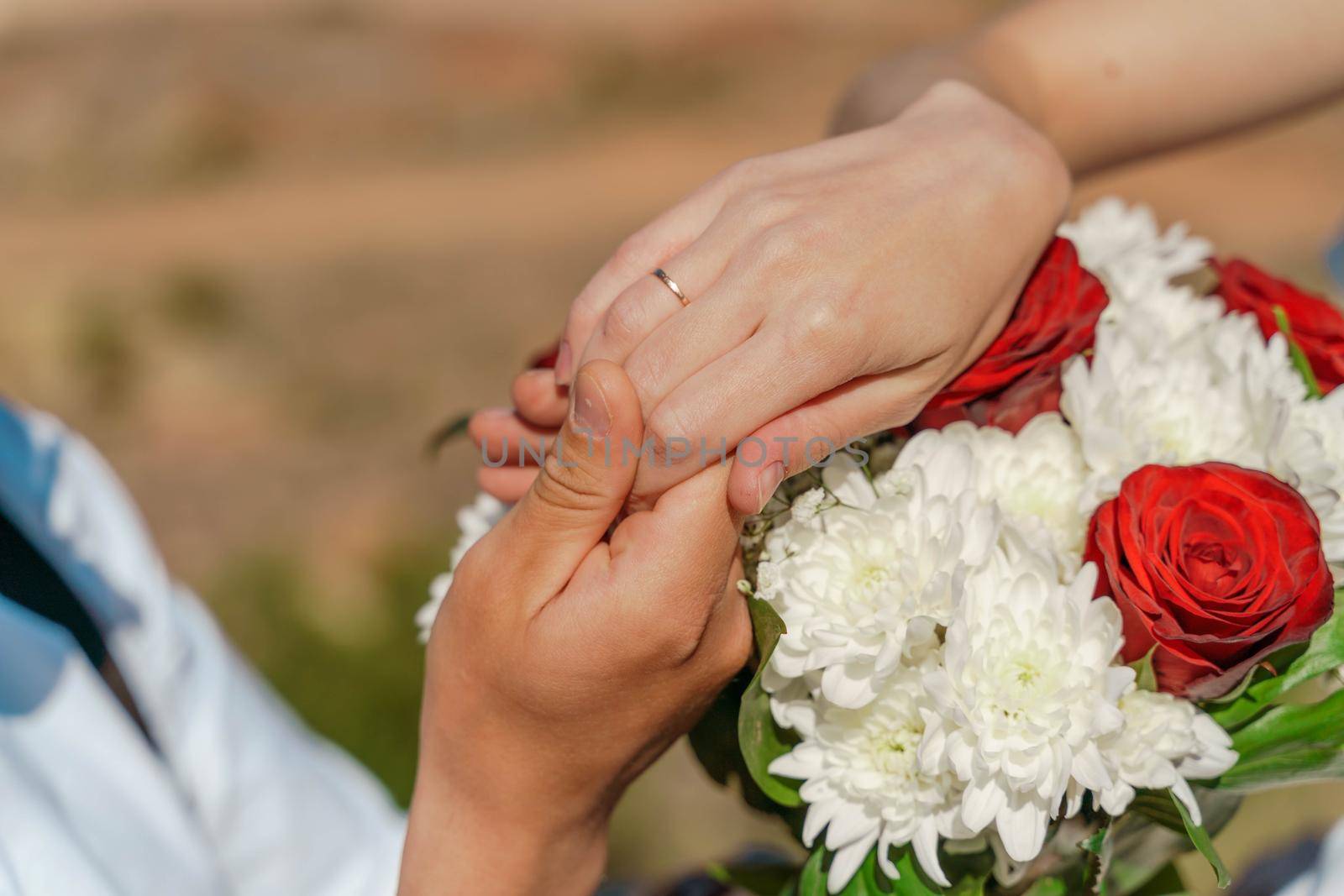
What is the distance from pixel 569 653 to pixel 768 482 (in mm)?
221

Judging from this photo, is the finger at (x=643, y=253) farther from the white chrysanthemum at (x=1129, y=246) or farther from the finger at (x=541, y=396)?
the white chrysanthemum at (x=1129, y=246)

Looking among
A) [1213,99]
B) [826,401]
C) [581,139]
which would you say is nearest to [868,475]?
[826,401]

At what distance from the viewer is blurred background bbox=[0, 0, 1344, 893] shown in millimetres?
3484

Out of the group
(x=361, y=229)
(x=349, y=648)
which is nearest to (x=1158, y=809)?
(x=349, y=648)

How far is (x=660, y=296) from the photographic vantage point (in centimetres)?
100

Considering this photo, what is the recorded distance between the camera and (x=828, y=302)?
0.96 m

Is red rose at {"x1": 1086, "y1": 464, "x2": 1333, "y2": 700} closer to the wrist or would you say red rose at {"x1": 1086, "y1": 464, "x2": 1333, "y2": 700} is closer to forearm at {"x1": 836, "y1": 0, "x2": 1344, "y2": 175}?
the wrist

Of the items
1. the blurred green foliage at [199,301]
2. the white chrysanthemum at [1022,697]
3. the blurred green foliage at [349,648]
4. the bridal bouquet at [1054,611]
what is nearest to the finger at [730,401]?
the bridal bouquet at [1054,611]

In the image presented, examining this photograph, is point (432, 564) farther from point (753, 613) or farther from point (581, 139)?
point (581, 139)

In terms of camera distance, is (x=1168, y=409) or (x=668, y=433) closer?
(x=668, y=433)

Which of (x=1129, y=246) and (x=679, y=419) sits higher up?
(x=679, y=419)

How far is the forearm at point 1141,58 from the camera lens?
1.47 meters

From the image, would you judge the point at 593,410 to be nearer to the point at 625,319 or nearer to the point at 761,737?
the point at 625,319

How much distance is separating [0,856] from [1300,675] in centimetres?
123
